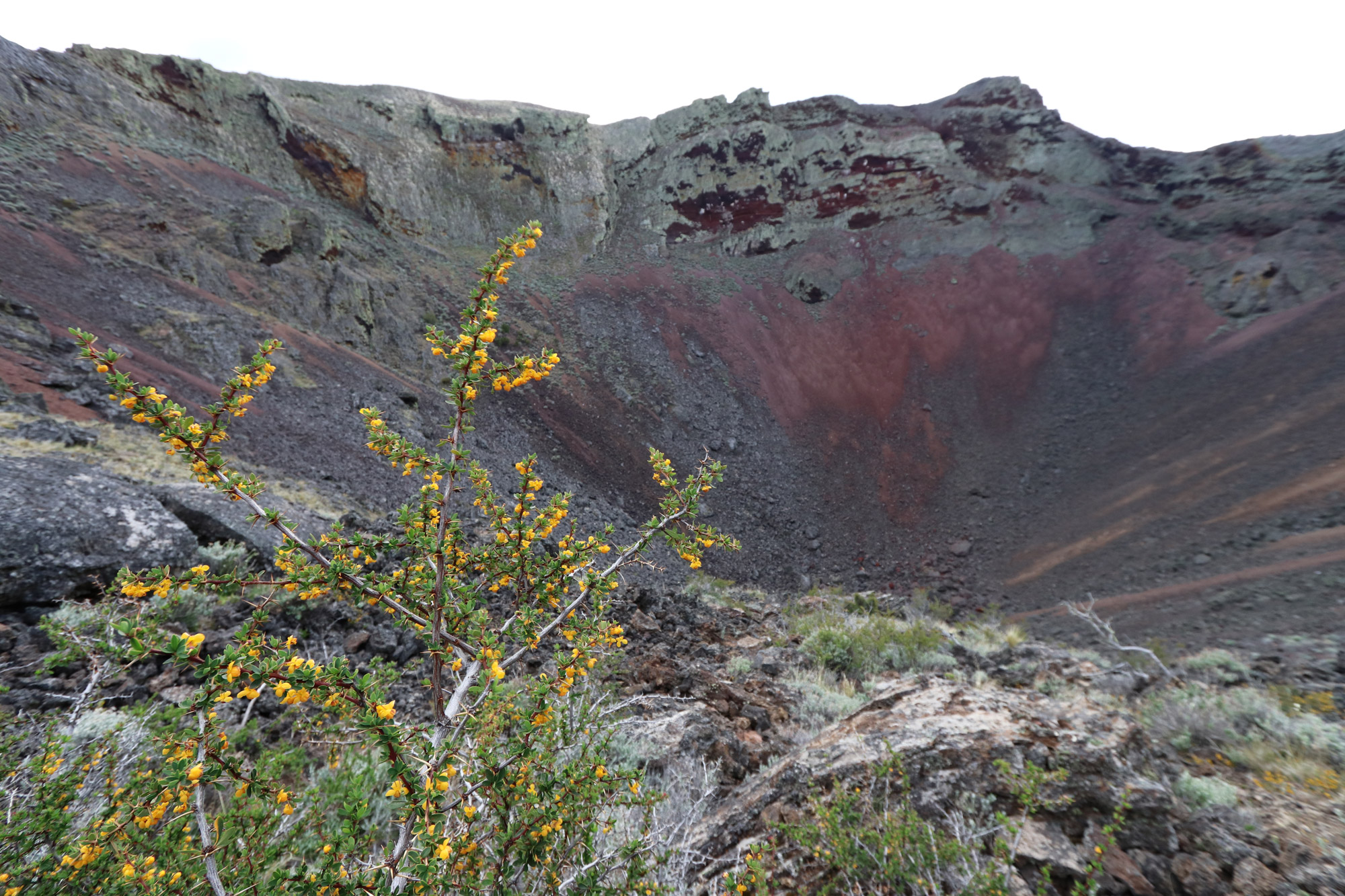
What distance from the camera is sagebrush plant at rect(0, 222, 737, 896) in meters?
1.65

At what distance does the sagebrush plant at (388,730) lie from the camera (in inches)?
64.8

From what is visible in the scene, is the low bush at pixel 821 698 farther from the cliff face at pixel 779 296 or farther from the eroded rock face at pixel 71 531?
the cliff face at pixel 779 296

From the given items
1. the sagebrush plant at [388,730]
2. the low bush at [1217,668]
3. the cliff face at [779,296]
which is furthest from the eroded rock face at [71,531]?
the low bush at [1217,668]

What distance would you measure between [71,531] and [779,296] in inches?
1152

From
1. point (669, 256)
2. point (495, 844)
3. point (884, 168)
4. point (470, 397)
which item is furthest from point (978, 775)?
point (884, 168)

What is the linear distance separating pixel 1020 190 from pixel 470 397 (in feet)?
131

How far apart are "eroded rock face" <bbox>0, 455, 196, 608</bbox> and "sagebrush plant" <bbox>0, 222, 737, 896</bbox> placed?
3656 millimetres

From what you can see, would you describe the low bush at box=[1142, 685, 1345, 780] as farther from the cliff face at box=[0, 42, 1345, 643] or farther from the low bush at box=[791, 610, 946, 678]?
the cliff face at box=[0, 42, 1345, 643]

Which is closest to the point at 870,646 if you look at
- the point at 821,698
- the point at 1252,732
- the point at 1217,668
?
the point at 821,698

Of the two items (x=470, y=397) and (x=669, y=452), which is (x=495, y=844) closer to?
(x=470, y=397)

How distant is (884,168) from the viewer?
109ft

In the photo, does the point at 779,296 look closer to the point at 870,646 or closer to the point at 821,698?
the point at 870,646

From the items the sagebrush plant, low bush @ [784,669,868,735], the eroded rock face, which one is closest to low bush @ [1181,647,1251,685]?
low bush @ [784,669,868,735]

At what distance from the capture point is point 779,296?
30.1 metres
